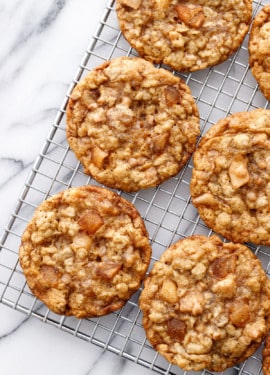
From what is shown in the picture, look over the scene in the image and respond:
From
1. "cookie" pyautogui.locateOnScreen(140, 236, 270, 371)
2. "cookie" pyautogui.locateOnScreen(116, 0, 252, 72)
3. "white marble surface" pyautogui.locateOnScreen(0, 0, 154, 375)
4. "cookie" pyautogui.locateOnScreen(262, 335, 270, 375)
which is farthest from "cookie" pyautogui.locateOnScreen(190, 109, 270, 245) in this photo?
"white marble surface" pyautogui.locateOnScreen(0, 0, 154, 375)

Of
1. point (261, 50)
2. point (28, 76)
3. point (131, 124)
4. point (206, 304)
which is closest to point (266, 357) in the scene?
point (206, 304)

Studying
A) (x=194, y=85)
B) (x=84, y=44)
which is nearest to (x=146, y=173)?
(x=194, y=85)

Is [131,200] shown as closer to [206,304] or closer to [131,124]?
[131,124]

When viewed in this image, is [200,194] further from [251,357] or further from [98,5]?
[98,5]

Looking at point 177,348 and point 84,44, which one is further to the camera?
point 84,44

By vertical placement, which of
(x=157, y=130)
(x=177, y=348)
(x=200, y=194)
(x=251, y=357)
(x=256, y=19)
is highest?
(x=256, y=19)

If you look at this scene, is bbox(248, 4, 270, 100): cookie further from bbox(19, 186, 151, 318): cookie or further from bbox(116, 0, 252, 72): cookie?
bbox(19, 186, 151, 318): cookie

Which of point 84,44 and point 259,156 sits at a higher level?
point 84,44
